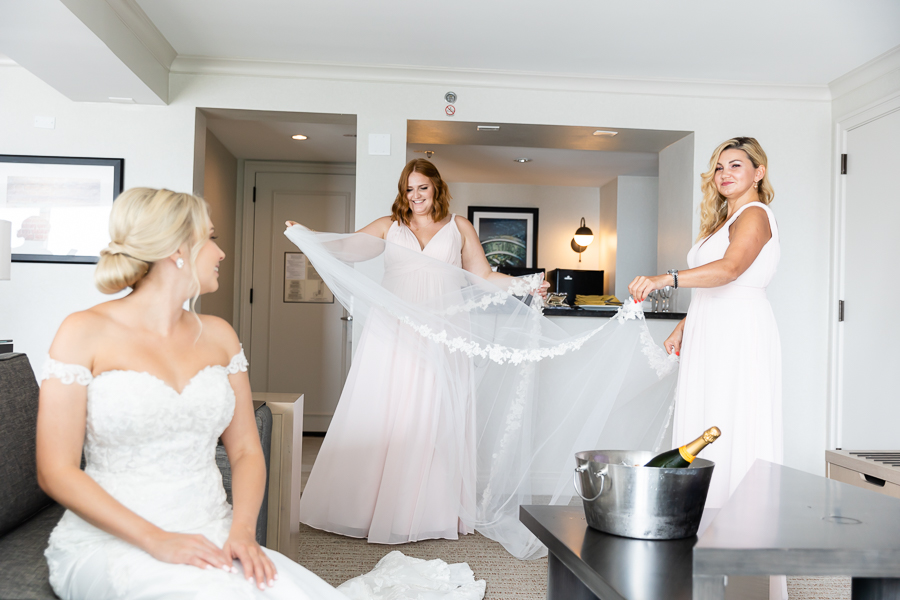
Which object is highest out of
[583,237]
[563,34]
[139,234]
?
[563,34]

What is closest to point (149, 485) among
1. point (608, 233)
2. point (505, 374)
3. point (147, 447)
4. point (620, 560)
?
point (147, 447)

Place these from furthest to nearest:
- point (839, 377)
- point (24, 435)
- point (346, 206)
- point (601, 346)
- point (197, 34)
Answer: point (346, 206)
point (839, 377)
point (197, 34)
point (601, 346)
point (24, 435)

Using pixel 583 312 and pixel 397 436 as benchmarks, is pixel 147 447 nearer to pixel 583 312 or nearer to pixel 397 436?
pixel 397 436

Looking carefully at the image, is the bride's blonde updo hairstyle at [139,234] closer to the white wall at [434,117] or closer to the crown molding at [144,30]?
the crown molding at [144,30]

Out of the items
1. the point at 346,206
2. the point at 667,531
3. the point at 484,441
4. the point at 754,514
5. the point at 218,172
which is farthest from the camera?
the point at 346,206

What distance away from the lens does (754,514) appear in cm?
106

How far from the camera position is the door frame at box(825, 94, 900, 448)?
3787 millimetres

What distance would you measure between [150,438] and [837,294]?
3.88 m

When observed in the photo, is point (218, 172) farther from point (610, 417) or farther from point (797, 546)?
point (797, 546)

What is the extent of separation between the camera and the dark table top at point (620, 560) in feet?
3.41

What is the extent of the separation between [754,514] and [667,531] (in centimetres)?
22

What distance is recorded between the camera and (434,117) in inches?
150

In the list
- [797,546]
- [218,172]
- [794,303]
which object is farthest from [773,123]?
[218,172]

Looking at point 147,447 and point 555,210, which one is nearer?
point 147,447
